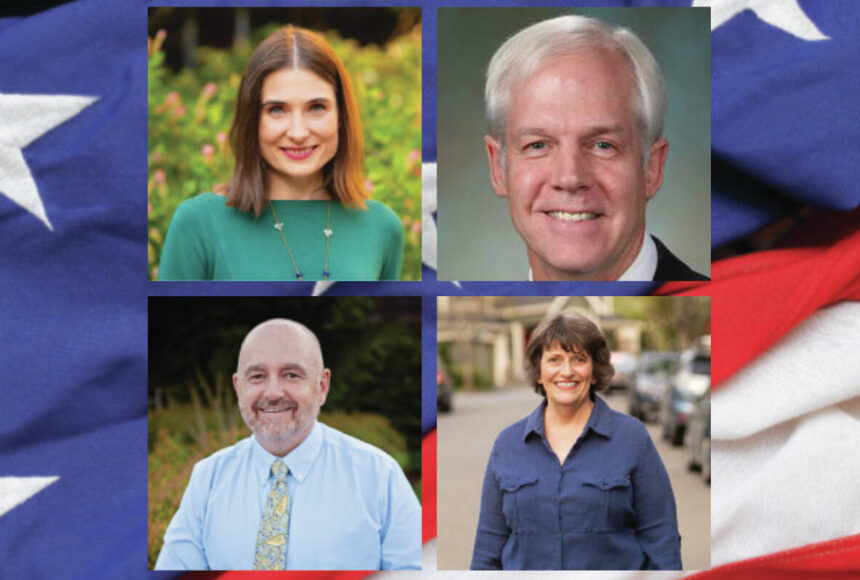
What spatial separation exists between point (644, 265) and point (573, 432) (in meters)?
0.31

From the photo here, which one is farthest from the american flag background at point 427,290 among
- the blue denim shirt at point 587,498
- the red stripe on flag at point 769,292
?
the blue denim shirt at point 587,498

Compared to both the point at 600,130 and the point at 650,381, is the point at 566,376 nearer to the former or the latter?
the point at 650,381

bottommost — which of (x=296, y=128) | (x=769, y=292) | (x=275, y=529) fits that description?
(x=275, y=529)

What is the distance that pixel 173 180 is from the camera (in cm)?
158

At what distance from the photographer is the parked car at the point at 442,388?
5.24 feet

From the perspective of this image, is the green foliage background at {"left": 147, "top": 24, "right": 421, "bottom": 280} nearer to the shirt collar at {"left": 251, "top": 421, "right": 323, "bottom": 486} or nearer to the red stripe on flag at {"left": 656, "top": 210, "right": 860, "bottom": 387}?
the shirt collar at {"left": 251, "top": 421, "right": 323, "bottom": 486}

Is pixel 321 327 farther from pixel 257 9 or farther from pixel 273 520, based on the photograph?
pixel 257 9

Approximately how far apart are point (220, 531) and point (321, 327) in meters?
0.40

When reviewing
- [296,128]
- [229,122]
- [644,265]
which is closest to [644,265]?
[644,265]

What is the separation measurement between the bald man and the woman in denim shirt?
0.62ft

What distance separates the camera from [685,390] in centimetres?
155

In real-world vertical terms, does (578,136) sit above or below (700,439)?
above

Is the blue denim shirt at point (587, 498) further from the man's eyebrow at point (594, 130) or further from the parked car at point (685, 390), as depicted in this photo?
the man's eyebrow at point (594, 130)

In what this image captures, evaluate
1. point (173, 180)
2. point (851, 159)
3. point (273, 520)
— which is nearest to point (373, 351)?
point (273, 520)
